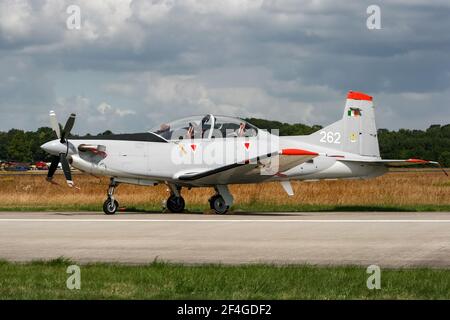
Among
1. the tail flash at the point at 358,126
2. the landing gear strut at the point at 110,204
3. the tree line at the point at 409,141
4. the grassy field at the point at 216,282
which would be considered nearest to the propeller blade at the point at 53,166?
the landing gear strut at the point at 110,204

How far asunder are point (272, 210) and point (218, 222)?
17.4 ft

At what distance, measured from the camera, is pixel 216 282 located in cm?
884

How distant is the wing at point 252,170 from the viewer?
19.4 metres

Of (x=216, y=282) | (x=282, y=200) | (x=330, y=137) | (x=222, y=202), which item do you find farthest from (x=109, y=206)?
(x=216, y=282)

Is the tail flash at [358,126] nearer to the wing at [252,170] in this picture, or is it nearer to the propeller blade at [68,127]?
the wing at [252,170]

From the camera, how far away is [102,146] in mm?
19922

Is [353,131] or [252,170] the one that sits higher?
[353,131]

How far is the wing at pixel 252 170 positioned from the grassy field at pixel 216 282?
952cm

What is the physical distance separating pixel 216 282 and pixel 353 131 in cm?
1462

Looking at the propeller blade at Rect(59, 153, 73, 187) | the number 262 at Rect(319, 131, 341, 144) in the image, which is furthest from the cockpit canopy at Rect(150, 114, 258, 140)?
the number 262 at Rect(319, 131, 341, 144)

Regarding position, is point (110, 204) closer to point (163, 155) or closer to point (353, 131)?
point (163, 155)

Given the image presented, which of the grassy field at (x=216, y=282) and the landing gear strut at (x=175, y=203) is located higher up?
the landing gear strut at (x=175, y=203)

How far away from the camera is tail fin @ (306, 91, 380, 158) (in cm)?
2270

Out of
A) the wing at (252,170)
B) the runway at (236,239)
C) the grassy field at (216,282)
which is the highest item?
the wing at (252,170)
